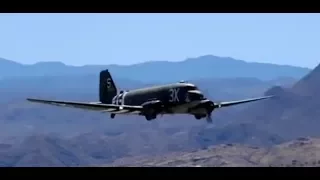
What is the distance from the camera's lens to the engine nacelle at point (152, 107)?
512 cm

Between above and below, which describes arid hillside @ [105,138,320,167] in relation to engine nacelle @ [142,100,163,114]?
below

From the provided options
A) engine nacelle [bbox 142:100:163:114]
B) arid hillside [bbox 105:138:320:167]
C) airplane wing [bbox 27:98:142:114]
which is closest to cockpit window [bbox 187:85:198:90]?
engine nacelle [bbox 142:100:163:114]

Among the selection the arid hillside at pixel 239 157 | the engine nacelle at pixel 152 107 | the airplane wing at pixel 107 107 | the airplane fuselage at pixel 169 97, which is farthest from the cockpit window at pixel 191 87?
the arid hillside at pixel 239 157

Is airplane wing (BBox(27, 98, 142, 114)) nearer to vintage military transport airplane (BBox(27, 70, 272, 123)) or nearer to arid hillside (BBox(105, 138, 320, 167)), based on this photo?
vintage military transport airplane (BBox(27, 70, 272, 123))

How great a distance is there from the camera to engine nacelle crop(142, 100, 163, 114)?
512 centimetres

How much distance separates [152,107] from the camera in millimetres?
5211

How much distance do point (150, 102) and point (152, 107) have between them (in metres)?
0.20

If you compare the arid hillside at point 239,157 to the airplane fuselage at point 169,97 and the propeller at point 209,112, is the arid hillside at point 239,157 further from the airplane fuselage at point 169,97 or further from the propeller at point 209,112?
the propeller at point 209,112

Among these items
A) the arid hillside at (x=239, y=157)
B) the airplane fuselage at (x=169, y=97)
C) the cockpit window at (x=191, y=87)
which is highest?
the cockpit window at (x=191, y=87)

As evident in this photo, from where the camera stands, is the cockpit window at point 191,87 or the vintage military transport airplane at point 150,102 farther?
the cockpit window at point 191,87

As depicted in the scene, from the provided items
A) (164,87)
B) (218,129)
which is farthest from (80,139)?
(164,87)
